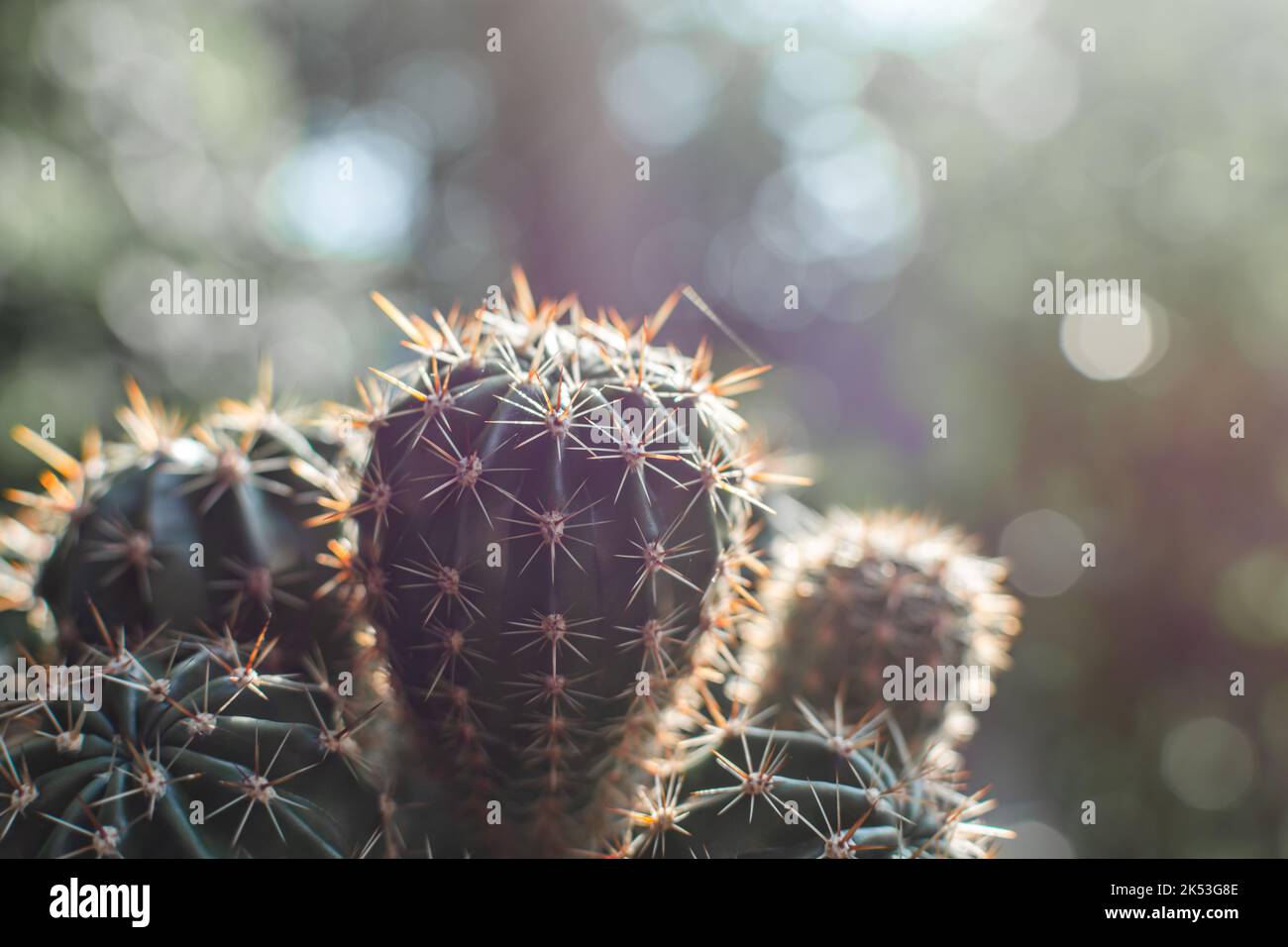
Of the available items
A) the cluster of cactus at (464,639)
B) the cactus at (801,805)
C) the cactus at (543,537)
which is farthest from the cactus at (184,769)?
the cactus at (801,805)

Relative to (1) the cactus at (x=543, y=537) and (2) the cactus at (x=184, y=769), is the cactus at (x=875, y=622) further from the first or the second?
(2) the cactus at (x=184, y=769)

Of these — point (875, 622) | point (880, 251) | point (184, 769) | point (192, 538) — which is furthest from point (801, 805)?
point (880, 251)

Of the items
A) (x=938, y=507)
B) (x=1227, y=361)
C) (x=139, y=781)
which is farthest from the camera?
(x=938, y=507)

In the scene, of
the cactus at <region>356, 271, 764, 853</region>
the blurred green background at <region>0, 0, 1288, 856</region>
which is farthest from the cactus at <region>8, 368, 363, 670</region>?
the blurred green background at <region>0, 0, 1288, 856</region>

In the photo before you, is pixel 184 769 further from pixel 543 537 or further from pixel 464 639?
pixel 543 537
